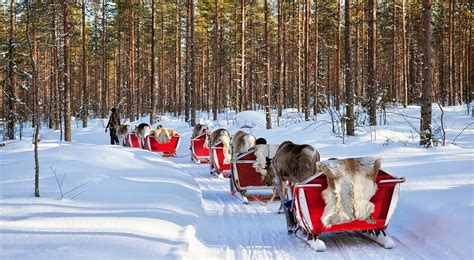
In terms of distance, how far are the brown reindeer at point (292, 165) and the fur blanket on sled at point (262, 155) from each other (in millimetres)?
1224

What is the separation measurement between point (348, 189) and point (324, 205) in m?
0.35

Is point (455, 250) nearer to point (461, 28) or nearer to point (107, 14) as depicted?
point (461, 28)

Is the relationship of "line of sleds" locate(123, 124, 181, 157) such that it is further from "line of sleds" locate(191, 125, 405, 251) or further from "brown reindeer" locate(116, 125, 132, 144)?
"line of sleds" locate(191, 125, 405, 251)

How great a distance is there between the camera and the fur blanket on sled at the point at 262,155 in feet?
30.1

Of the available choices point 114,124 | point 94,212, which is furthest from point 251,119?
point 94,212

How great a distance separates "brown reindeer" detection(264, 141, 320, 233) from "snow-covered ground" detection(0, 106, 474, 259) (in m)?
0.50

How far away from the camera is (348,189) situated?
5621 millimetres

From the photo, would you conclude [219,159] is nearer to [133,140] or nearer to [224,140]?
[224,140]

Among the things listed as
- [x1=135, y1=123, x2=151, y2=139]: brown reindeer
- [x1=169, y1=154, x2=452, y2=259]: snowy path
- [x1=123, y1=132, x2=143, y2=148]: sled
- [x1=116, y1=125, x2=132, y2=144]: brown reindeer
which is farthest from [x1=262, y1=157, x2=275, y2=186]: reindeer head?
[x1=116, y1=125, x2=132, y2=144]: brown reindeer

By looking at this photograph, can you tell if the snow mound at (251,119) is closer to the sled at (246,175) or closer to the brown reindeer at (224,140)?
the brown reindeer at (224,140)

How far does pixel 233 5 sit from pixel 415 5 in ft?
55.4

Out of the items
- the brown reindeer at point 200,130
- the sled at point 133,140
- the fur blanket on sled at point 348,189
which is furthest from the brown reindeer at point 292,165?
the sled at point 133,140

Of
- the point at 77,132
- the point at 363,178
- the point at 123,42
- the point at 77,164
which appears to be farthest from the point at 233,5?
the point at 363,178

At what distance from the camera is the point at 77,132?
3122 cm
